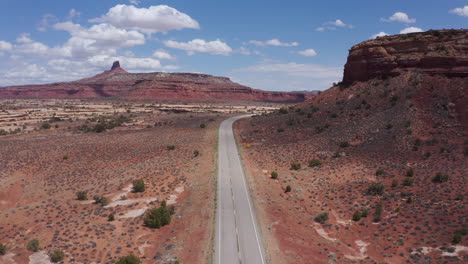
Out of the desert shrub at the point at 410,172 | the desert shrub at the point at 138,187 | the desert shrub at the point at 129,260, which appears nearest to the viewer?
the desert shrub at the point at 129,260

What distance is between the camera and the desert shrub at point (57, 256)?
602 inches

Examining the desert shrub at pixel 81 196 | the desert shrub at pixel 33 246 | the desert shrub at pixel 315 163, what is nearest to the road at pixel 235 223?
the desert shrub at pixel 315 163

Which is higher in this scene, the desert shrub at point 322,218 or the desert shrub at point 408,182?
the desert shrub at point 408,182

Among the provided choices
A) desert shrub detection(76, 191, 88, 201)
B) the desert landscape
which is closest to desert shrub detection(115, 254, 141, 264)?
the desert landscape

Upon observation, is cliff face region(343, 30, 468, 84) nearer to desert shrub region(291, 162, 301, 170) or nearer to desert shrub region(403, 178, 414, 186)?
desert shrub region(403, 178, 414, 186)

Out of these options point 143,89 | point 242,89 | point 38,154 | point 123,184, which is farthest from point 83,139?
point 242,89

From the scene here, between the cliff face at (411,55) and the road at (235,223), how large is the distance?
29.3 m

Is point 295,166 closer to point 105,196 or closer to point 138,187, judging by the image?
point 138,187

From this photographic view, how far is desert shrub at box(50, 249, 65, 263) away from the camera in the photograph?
15.3 m

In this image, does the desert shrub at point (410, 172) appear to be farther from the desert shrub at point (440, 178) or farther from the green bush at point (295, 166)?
the green bush at point (295, 166)

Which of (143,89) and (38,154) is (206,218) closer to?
(38,154)

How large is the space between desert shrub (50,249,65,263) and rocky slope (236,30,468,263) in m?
10.0

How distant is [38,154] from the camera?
3594 cm

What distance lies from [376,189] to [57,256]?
19.8 m
